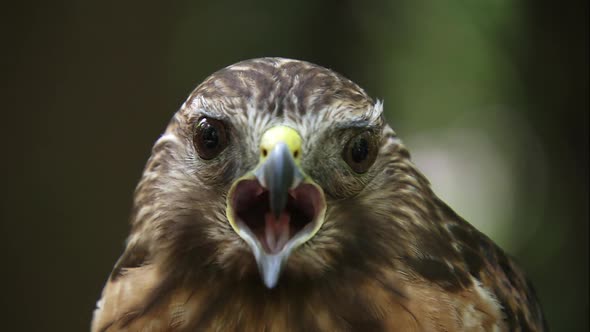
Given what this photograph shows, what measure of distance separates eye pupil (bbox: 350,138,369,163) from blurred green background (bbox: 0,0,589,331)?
251 centimetres

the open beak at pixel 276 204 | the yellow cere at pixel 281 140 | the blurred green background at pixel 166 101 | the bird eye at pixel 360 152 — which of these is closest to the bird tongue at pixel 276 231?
the open beak at pixel 276 204

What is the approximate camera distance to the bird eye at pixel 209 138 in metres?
1.76

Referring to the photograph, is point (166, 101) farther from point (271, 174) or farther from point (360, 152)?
point (271, 174)

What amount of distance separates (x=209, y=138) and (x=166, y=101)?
252cm

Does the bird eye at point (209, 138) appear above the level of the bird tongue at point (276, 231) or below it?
above

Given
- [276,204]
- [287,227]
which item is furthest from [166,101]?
[276,204]

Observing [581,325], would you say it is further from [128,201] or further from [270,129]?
[270,129]

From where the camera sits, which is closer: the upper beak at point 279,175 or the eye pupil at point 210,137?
the upper beak at point 279,175

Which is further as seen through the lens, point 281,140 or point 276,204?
point 281,140

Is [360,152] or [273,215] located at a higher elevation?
[360,152]

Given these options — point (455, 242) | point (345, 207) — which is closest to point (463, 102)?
point (455, 242)

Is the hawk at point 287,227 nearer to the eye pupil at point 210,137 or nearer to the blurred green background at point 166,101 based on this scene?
the eye pupil at point 210,137

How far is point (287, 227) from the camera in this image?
5.39 feet

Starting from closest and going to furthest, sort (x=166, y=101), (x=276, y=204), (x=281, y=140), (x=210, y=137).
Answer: (x=276, y=204)
(x=281, y=140)
(x=210, y=137)
(x=166, y=101)
